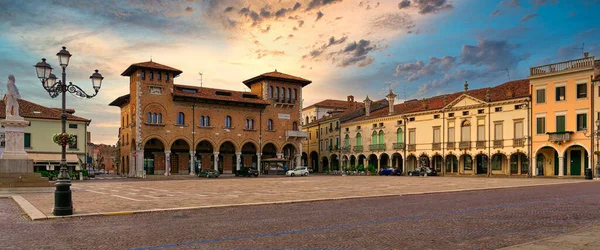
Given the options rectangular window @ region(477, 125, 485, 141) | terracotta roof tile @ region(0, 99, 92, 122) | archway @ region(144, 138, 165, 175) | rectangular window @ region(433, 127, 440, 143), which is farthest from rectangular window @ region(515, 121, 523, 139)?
terracotta roof tile @ region(0, 99, 92, 122)

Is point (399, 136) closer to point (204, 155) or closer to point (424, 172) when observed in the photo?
point (424, 172)

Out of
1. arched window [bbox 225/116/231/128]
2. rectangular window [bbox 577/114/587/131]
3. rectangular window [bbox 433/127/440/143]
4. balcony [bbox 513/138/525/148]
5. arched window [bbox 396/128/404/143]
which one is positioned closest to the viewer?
rectangular window [bbox 577/114/587/131]

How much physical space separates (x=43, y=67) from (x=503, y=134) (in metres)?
46.3

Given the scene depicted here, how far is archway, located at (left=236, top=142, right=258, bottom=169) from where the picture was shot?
67438mm

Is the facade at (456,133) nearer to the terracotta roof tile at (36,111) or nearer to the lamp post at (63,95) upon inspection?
the terracotta roof tile at (36,111)

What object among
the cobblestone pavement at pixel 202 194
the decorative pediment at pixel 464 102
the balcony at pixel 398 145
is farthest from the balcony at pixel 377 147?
the cobblestone pavement at pixel 202 194

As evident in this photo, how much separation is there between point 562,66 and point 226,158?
42.3 meters

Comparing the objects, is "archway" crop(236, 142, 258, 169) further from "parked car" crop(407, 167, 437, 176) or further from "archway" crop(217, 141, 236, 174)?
"parked car" crop(407, 167, 437, 176)

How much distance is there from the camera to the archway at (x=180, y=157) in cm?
6156

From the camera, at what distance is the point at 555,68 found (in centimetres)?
4612

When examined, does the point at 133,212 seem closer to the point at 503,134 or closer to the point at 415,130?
the point at 503,134

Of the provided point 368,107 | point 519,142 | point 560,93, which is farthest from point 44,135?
point 560,93

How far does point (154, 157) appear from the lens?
197 feet

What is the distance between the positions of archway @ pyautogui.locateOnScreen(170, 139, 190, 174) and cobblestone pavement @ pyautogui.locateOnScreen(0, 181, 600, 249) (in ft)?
156
